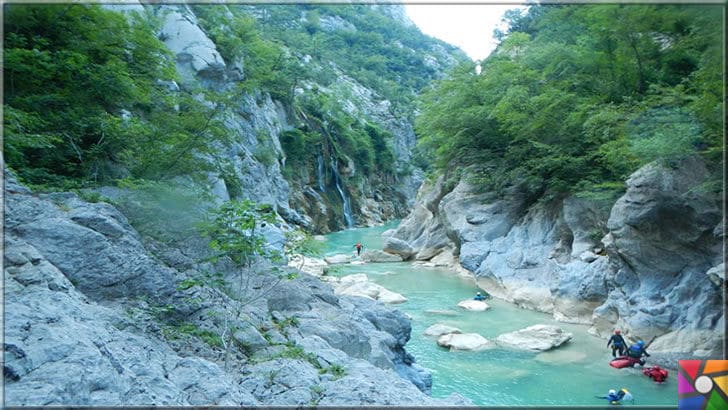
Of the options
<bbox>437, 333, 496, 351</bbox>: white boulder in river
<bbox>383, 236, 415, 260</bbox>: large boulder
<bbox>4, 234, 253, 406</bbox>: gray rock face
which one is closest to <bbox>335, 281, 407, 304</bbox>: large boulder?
<bbox>437, 333, 496, 351</bbox>: white boulder in river

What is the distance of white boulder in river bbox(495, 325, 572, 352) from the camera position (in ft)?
33.4

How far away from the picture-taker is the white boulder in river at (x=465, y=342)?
10.2 meters

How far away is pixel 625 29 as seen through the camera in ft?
41.3

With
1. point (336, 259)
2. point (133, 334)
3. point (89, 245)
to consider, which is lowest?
point (336, 259)

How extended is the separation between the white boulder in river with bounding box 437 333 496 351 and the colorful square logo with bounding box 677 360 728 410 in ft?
21.5

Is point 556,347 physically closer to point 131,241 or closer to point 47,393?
point 131,241

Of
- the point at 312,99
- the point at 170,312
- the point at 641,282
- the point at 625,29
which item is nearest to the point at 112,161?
the point at 170,312

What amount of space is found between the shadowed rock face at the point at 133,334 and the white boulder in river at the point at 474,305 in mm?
7927

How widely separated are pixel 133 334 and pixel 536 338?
946 centimetres

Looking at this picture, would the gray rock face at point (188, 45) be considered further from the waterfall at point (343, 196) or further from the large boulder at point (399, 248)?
the waterfall at point (343, 196)

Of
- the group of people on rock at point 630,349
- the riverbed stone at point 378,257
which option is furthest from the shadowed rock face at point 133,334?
the riverbed stone at point 378,257

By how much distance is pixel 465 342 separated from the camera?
10.4m

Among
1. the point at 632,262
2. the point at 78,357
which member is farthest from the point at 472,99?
the point at 78,357

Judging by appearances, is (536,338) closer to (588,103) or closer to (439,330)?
(439,330)
